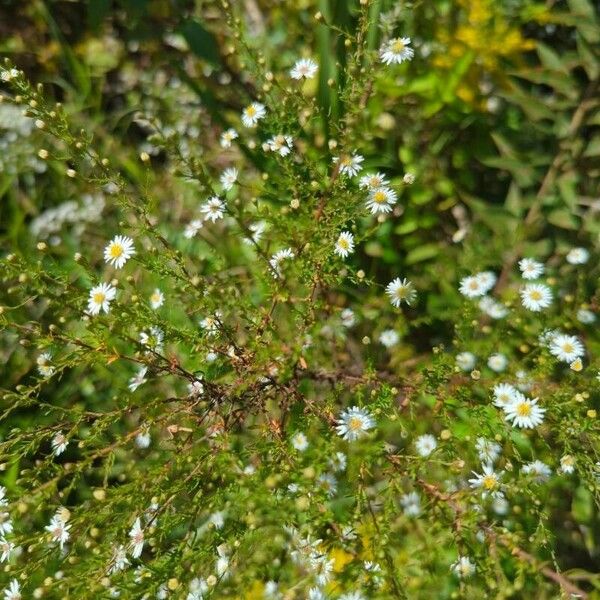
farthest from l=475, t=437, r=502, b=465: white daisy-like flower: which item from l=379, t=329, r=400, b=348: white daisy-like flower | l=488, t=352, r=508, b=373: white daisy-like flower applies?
l=379, t=329, r=400, b=348: white daisy-like flower

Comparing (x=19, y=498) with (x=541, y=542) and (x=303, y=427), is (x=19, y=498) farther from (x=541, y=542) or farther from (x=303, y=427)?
(x=541, y=542)

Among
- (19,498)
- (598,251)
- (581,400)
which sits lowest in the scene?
(598,251)

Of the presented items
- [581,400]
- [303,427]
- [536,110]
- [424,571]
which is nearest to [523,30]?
[536,110]

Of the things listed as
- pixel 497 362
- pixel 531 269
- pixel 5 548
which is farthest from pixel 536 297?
pixel 5 548

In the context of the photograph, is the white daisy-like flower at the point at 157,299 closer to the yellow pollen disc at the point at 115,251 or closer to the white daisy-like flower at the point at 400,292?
the yellow pollen disc at the point at 115,251

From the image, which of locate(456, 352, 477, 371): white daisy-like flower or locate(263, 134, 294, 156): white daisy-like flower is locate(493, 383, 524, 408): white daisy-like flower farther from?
locate(263, 134, 294, 156): white daisy-like flower

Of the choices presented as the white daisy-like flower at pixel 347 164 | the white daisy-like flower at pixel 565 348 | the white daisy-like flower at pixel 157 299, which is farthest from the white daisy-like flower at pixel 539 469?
the white daisy-like flower at pixel 157 299

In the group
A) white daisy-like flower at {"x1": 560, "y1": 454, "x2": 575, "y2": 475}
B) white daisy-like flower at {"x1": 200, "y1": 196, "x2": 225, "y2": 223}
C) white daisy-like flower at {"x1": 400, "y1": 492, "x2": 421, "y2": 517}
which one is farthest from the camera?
white daisy-like flower at {"x1": 400, "y1": 492, "x2": 421, "y2": 517}
